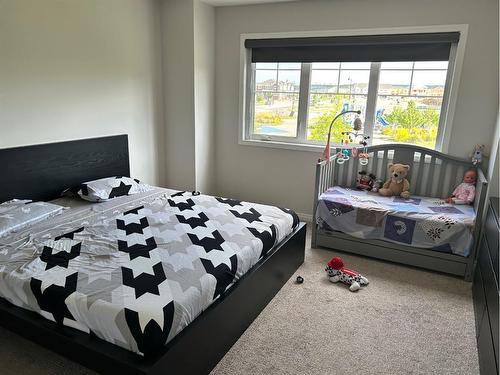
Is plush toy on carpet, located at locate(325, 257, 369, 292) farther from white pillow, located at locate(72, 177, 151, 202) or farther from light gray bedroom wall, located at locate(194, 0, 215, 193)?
light gray bedroom wall, located at locate(194, 0, 215, 193)

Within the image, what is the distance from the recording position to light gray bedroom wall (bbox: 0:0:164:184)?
263cm

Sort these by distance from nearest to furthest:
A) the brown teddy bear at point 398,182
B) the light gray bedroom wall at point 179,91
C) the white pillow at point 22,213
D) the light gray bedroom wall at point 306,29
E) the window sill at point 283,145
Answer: the white pillow at point 22,213 → the light gray bedroom wall at point 306,29 → the brown teddy bear at point 398,182 → the light gray bedroom wall at point 179,91 → the window sill at point 283,145

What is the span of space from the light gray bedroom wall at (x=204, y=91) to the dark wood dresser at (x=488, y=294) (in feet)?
9.33

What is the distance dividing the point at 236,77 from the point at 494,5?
2.49 m

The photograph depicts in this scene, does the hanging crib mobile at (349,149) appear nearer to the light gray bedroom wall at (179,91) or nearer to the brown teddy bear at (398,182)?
the brown teddy bear at (398,182)

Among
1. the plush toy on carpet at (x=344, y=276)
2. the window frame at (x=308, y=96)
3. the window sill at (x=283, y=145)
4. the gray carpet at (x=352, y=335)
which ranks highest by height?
the window frame at (x=308, y=96)

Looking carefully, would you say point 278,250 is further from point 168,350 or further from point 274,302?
point 168,350

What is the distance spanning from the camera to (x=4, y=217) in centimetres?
229

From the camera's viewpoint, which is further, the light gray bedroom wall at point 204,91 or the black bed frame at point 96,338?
the light gray bedroom wall at point 204,91

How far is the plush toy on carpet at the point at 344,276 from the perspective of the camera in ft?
9.00

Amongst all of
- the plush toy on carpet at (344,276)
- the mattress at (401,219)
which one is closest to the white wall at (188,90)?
the mattress at (401,219)

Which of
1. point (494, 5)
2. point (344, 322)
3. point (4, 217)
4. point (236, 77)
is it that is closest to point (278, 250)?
point (344, 322)

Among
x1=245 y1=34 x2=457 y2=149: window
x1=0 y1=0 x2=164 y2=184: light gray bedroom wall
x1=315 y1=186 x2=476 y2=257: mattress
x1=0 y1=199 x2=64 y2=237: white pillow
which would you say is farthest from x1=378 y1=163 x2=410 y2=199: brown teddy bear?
x1=0 y1=199 x2=64 y2=237: white pillow

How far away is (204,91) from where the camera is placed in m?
4.12
